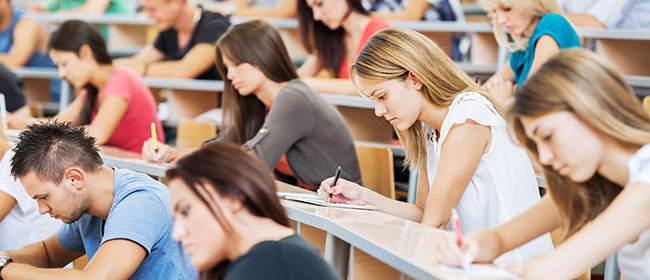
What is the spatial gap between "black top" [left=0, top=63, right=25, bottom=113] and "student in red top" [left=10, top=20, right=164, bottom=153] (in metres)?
0.88

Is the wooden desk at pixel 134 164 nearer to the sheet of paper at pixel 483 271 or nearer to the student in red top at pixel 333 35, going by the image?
the student in red top at pixel 333 35

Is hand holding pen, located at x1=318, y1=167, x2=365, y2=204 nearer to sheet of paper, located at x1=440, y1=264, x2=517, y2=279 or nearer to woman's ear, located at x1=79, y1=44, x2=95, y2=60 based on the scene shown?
sheet of paper, located at x1=440, y1=264, x2=517, y2=279

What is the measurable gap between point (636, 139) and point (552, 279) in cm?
28

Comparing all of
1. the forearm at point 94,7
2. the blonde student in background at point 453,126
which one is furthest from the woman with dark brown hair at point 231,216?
the forearm at point 94,7

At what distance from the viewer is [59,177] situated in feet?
5.86

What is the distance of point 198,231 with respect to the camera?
44.1 inches

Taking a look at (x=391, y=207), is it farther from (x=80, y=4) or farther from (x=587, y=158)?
(x=80, y=4)

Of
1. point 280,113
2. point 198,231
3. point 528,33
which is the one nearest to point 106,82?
point 280,113

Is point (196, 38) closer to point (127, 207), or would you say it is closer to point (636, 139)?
point (127, 207)

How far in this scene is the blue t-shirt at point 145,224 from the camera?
168cm

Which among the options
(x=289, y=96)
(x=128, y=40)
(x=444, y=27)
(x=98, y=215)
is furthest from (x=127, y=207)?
(x=128, y=40)

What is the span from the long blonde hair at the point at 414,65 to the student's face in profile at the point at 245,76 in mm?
931

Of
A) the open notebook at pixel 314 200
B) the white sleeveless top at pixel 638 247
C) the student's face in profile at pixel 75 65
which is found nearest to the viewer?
the white sleeveless top at pixel 638 247

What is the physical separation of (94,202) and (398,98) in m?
0.81
